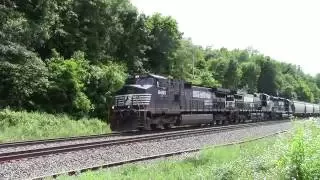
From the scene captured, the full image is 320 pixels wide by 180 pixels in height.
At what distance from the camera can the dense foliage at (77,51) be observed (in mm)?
27797

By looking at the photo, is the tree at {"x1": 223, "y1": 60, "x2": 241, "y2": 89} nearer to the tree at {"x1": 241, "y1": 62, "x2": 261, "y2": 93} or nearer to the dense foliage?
the tree at {"x1": 241, "y1": 62, "x2": 261, "y2": 93}

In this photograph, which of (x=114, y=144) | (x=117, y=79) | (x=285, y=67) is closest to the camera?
(x=114, y=144)

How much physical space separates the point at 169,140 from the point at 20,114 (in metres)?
8.86

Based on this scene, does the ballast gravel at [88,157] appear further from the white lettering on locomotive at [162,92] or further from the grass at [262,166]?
the white lettering on locomotive at [162,92]

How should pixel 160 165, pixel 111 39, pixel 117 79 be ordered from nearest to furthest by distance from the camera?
pixel 160 165 → pixel 117 79 → pixel 111 39

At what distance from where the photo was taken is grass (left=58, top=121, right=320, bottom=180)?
910 cm

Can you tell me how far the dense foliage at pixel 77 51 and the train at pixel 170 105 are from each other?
19.8 ft

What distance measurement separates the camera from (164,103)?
2689 cm

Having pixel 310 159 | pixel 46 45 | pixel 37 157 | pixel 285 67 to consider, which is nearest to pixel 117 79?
pixel 46 45

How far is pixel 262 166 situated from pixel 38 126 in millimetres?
15835

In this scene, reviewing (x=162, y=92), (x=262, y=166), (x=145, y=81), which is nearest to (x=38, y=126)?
(x=145, y=81)

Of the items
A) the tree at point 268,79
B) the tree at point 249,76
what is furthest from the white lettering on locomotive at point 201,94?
the tree at point 268,79

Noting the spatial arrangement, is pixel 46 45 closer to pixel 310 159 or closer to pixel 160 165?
pixel 160 165

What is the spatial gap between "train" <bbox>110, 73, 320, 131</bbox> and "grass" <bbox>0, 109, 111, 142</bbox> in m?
2.84
